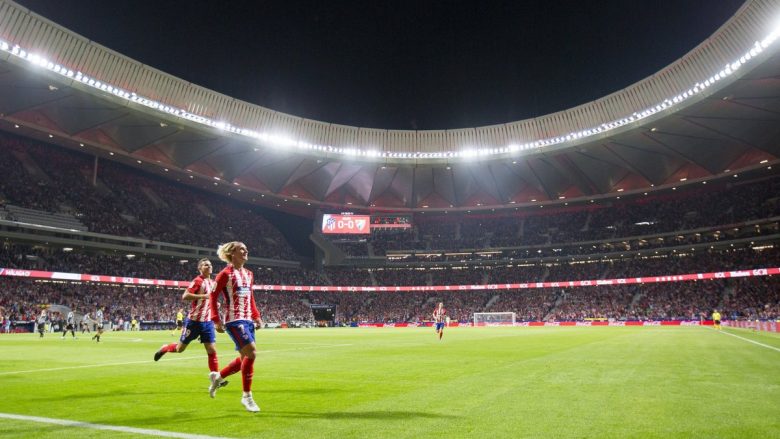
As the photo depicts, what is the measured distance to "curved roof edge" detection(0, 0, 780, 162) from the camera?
39.8 metres

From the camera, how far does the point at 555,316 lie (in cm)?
6694

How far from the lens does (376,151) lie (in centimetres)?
6706

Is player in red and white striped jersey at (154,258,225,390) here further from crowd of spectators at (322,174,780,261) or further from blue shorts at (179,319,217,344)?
crowd of spectators at (322,174,780,261)

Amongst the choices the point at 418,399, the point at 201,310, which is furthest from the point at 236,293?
the point at 418,399

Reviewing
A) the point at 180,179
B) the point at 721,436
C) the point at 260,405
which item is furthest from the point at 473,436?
the point at 180,179

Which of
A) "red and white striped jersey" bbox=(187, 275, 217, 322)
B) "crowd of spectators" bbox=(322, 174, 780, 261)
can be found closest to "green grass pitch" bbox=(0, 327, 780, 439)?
"red and white striped jersey" bbox=(187, 275, 217, 322)

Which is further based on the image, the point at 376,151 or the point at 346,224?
the point at 346,224

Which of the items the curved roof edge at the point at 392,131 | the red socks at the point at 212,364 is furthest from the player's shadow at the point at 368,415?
the curved roof edge at the point at 392,131

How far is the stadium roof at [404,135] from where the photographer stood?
42.1m

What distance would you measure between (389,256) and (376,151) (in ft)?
67.0

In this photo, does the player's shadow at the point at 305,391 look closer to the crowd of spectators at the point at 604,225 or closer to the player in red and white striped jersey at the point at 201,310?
the player in red and white striped jersey at the point at 201,310

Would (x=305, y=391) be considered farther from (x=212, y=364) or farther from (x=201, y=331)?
(x=201, y=331)

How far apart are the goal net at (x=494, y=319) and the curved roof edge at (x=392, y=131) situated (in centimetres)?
2016

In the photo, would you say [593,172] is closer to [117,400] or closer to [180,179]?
[180,179]
